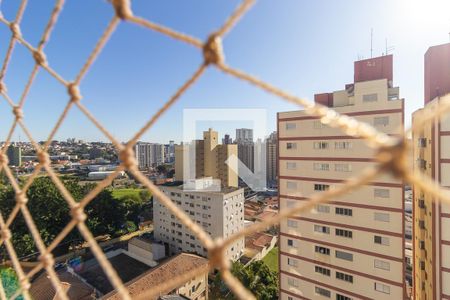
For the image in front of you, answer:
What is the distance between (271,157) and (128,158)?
68.5 feet

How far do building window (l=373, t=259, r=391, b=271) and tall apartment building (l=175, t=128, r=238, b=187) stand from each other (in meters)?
12.2

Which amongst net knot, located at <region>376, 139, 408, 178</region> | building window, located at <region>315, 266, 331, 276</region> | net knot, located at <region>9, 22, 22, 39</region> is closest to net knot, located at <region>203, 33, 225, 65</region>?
net knot, located at <region>376, 139, 408, 178</region>

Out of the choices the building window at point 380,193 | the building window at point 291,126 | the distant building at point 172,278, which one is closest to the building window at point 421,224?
the building window at point 380,193

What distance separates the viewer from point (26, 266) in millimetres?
9047

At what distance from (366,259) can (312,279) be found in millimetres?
1163

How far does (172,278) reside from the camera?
678cm

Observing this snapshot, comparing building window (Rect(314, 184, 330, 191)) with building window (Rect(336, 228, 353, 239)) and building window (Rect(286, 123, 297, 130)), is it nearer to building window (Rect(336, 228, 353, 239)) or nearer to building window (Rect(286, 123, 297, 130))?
building window (Rect(336, 228, 353, 239))

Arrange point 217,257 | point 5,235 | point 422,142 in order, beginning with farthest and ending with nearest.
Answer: point 422,142
point 5,235
point 217,257

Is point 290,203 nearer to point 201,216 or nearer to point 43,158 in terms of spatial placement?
point 201,216

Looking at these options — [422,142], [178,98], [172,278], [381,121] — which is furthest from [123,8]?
[172,278]

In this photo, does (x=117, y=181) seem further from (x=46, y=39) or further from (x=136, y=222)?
(x=46, y=39)

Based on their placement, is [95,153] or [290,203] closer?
[290,203]

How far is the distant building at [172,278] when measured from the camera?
20.5ft

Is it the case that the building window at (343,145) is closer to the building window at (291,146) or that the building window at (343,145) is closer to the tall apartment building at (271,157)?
the building window at (291,146)
